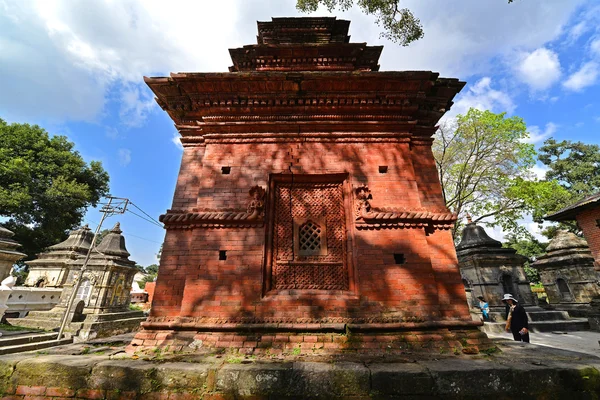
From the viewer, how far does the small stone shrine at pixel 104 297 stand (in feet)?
36.1

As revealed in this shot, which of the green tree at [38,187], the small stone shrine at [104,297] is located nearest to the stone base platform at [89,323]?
the small stone shrine at [104,297]

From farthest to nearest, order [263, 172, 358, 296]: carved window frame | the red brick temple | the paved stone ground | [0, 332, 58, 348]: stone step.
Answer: the paved stone ground, [0, 332, 58, 348]: stone step, [263, 172, 358, 296]: carved window frame, the red brick temple

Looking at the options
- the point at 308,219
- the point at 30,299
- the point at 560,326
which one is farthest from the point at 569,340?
the point at 30,299

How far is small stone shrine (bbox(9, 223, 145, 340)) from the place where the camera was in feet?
36.1

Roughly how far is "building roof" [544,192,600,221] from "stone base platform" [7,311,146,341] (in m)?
21.8

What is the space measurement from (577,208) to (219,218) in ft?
58.2

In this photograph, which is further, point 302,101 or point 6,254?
point 6,254

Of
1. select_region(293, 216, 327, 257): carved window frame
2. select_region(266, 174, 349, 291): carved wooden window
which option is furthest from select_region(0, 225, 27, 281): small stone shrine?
select_region(293, 216, 327, 257): carved window frame

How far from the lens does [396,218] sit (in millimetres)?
5129

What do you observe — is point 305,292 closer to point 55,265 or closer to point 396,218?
point 396,218

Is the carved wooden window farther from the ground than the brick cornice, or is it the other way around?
the brick cornice

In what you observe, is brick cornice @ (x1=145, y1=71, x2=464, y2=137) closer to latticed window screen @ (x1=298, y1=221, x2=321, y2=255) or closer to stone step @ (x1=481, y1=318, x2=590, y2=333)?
latticed window screen @ (x1=298, y1=221, x2=321, y2=255)

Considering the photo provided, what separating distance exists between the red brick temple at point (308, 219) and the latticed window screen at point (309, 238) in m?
0.02

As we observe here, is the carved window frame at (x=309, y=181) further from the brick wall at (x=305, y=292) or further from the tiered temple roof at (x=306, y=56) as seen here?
the tiered temple roof at (x=306, y=56)
